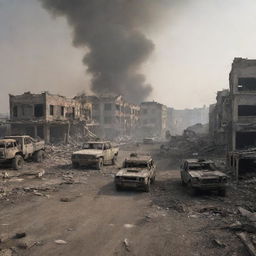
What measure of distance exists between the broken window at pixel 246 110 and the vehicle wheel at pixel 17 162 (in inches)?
766

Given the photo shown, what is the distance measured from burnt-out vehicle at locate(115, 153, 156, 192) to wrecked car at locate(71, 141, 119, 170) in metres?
4.61

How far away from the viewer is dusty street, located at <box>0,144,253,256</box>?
23.3 feet

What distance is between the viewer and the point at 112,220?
9102 millimetres

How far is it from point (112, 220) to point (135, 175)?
3790 millimetres

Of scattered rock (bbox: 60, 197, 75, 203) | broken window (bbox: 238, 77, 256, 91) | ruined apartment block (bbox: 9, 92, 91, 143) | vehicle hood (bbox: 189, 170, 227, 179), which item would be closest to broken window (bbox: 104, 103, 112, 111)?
ruined apartment block (bbox: 9, 92, 91, 143)

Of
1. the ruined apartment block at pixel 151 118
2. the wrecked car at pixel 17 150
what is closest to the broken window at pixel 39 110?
the wrecked car at pixel 17 150

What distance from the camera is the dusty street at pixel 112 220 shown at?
7.09 metres

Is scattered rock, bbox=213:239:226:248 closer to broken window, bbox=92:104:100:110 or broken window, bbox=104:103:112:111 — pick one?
broken window, bbox=104:103:112:111

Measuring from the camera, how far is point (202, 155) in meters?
28.5

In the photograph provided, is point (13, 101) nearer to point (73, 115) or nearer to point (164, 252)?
point (73, 115)

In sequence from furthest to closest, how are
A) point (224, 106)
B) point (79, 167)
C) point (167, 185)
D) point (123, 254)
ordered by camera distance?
1. point (224, 106)
2. point (79, 167)
3. point (167, 185)
4. point (123, 254)

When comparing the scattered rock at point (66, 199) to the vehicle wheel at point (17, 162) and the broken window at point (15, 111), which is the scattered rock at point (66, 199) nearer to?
the vehicle wheel at point (17, 162)

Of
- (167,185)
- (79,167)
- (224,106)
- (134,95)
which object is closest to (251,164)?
(167,185)

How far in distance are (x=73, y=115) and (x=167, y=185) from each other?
98.9 ft
